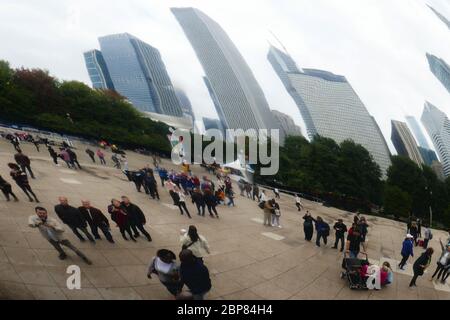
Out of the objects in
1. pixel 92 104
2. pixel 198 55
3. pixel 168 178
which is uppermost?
pixel 198 55

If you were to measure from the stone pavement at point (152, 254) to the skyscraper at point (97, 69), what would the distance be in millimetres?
158869

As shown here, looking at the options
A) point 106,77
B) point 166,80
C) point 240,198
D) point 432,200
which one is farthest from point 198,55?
point 240,198

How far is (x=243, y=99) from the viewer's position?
580 ft

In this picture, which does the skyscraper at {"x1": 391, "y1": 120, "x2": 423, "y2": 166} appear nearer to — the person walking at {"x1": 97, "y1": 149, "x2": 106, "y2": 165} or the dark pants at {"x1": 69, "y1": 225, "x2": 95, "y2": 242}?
the person walking at {"x1": 97, "y1": 149, "x2": 106, "y2": 165}

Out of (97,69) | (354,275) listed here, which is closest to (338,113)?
(354,275)

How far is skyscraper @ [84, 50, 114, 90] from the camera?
152 meters

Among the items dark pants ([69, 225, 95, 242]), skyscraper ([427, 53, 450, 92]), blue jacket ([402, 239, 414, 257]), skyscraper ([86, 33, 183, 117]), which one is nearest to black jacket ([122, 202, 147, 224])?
dark pants ([69, 225, 95, 242])

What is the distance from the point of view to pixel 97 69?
500 feet

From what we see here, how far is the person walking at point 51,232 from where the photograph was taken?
5305mm

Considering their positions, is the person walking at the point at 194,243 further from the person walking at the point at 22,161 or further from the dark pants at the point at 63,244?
the person walking at the point at 22,161

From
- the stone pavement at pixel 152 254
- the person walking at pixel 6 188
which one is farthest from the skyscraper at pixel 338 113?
the person walking at pixel 6 188

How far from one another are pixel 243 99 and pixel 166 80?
56009mm

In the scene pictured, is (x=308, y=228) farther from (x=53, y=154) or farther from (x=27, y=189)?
(x=53, y=154)
